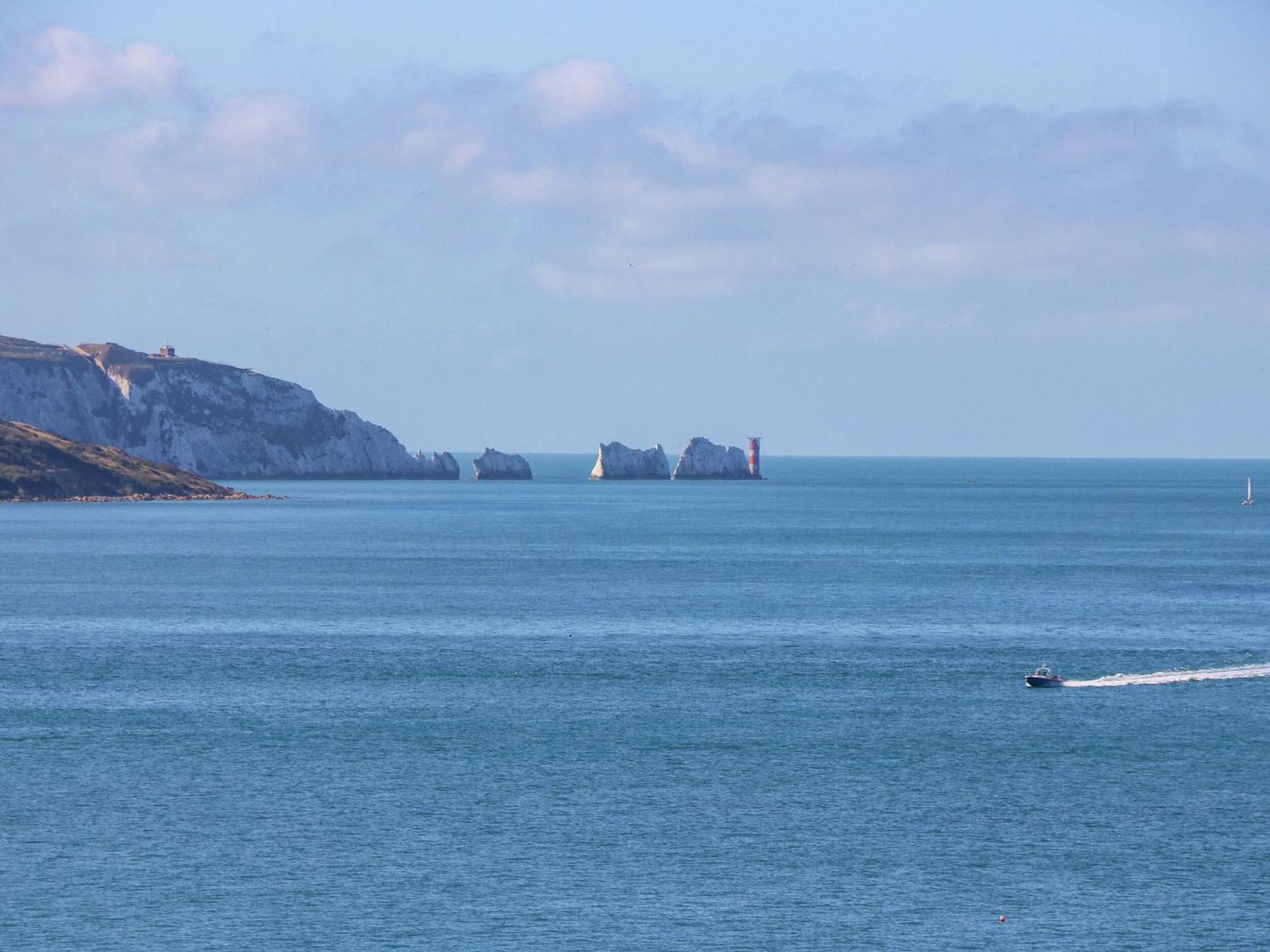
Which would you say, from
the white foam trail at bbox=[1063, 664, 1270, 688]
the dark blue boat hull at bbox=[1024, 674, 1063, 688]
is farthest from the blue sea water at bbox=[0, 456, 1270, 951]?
the white foam trail at bbox=[1063, 664, 1270, 688]

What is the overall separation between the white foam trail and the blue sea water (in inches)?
102

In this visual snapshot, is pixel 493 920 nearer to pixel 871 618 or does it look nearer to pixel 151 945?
pixel 151 945

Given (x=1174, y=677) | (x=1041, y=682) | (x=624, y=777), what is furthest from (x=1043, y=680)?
(x=624, y=777)

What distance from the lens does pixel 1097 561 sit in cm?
17162

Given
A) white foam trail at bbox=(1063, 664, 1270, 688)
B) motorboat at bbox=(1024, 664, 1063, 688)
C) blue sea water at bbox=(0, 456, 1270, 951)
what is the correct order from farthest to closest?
white foam trail at bbox=(1063, 664, 1270, 688) → motorboat at bbox=(1024, 664, 1063, 688) → blue sea water at bbox=(0, 456, 1270, 951)

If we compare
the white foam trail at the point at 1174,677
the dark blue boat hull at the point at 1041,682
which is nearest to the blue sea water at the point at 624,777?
the dark blue boat hull at the point at 1041,682

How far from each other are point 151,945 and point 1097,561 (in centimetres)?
14093

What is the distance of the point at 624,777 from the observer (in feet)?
209

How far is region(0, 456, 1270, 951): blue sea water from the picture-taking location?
47688 mm

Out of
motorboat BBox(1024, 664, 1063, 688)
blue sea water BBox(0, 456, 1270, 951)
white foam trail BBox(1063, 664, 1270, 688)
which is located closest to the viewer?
blue sea water BBox(0, 456, 1270, 951)

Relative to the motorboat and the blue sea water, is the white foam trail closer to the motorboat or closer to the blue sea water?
the motorboat

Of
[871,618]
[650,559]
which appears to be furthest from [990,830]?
[650,559]

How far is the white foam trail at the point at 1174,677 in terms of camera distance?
8781cm

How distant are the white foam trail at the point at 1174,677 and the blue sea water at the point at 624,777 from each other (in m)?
2.59
